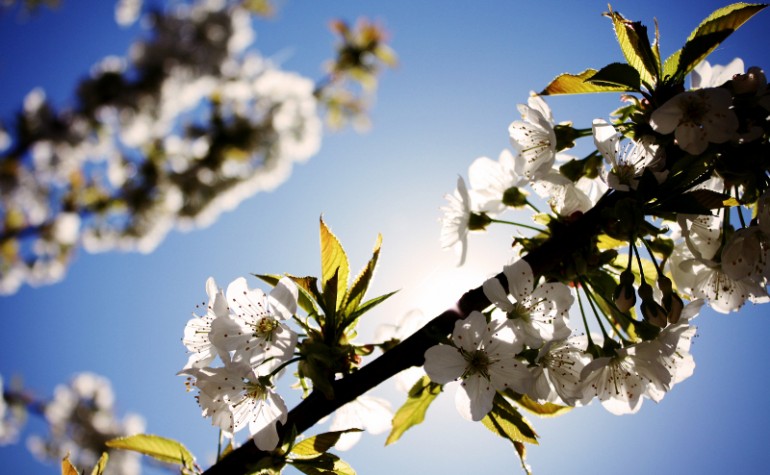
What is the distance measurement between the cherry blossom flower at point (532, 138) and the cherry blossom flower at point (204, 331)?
2.61 feet

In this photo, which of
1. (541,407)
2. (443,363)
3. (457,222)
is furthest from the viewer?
(457,222)

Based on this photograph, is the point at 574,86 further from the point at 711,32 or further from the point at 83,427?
the point at 83,427

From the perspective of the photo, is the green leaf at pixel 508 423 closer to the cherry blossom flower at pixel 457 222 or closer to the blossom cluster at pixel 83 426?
the cherry blossom flower at pixel 457 222

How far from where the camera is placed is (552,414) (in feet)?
3.55

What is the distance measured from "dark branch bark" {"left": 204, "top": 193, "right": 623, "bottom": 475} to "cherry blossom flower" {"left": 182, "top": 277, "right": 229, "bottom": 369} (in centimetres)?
22

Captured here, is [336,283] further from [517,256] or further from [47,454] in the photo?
[47,454]

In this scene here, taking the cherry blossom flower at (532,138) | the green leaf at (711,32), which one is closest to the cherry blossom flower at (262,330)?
the cherry blossom flower at (532,138)

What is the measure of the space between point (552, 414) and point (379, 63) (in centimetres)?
829

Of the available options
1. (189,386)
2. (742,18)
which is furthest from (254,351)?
(742,18)

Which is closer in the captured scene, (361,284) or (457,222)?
(361,284)

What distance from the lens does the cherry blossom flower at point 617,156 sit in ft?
3.19

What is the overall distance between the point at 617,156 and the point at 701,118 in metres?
0.25

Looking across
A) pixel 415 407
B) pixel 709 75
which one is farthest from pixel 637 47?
pixel 415 407

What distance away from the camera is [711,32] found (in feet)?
3.59
